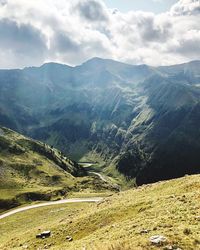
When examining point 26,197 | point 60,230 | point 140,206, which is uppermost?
point 140,206

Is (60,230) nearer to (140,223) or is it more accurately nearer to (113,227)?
(113,227)

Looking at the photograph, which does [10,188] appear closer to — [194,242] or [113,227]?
[113,227]

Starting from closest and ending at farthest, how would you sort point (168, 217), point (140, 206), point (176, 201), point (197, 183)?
point (168, 217), point (176, 201), point (140, 206), point (197, 183)

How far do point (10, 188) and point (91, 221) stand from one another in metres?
151

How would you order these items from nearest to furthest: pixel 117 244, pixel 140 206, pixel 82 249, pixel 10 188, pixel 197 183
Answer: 1. pixel 117 244
2. pixel 82 249
3. pixel 140 206
4. pixel 197 183
5. pixel 10 188

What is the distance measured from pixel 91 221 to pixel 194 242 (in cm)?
2294

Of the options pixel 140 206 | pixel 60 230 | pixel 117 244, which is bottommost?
pixel 60 230

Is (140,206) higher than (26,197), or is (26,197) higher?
(140,206)

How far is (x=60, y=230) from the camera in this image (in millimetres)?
47562

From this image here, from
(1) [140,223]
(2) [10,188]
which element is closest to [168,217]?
(1) [140,223]

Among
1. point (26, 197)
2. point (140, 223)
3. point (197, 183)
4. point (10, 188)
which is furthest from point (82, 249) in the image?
point (10, 188)

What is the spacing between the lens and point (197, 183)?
51.2 metres

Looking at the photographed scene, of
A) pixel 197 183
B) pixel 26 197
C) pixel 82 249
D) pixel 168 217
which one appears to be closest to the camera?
pixel 82 249

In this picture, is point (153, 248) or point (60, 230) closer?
point (153, 248)
